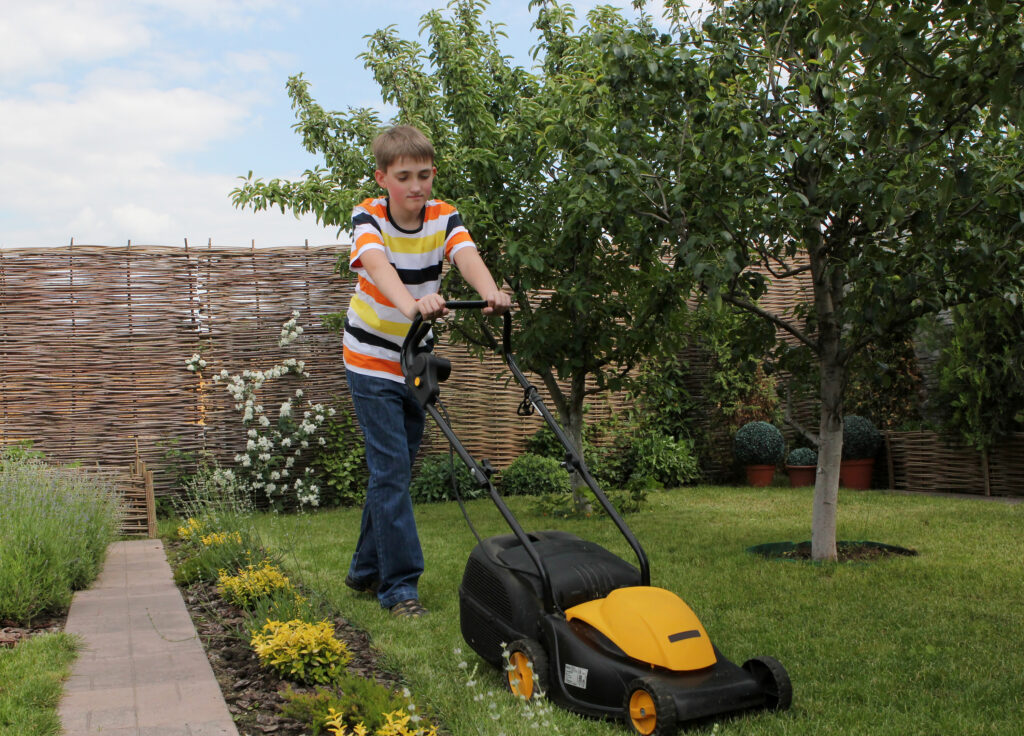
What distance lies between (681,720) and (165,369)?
667 centimetres

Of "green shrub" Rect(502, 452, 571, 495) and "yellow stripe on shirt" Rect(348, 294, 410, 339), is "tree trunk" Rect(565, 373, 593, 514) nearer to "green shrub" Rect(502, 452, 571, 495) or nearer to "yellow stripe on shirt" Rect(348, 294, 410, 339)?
"green shrub" Rect(502, 452, 571, 495)

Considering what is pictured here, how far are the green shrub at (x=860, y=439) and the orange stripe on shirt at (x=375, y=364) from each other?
673 centimetres

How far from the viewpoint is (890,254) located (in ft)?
15.1

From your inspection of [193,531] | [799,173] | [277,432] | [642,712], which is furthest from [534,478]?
[642,712]

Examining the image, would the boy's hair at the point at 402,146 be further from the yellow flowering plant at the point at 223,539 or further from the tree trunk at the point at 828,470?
the tree trunk at the point at 828,470

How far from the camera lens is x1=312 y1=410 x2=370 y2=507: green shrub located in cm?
840

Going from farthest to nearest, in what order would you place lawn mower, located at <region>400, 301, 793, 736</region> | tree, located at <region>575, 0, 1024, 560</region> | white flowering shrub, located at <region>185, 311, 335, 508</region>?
1. white flowering shrub, located at <region>185, 311, 335, 508</region>
2. tree, located at <region>575, 0, 1024, 560</region>
3. lawn mower, located at <region>400, 301, 793, 736</region>

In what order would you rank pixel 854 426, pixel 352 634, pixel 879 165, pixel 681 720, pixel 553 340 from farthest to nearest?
pixel 854 426
pixel 553 340
pixel 879 165
pixel 352 634
pixel 681 720

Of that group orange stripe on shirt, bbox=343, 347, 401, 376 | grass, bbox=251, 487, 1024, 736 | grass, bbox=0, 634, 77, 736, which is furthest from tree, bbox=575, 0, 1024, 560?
grass, bbox=0, 634, 77, 736

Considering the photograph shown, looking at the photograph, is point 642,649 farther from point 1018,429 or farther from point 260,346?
point 1018,429

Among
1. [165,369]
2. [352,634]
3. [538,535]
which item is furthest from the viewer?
[165,369]

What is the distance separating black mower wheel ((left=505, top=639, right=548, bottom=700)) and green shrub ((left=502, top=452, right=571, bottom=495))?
6190mm

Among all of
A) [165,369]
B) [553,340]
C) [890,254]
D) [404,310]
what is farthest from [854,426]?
[404,310]

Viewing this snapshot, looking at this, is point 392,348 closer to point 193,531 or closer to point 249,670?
point 249,670
